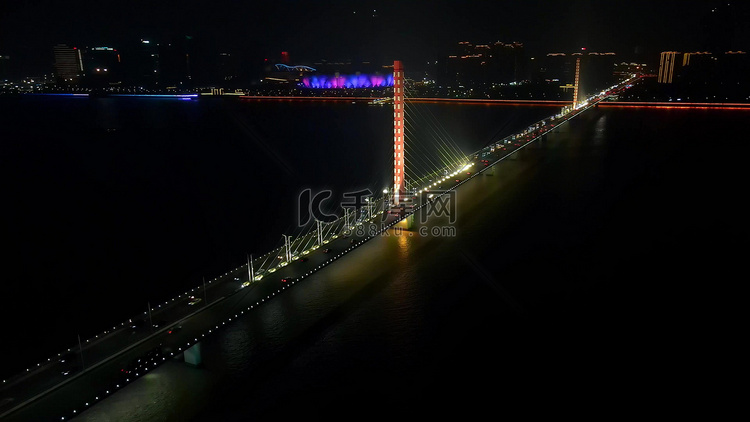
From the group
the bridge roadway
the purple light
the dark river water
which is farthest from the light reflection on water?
the purple light

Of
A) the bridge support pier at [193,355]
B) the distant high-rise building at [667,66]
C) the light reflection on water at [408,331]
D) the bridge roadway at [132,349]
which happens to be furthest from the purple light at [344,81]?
the bridge support pier at [193,355]

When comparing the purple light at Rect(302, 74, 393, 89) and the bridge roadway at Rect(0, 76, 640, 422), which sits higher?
the purple light at Rect(302, 74, 393, 89)

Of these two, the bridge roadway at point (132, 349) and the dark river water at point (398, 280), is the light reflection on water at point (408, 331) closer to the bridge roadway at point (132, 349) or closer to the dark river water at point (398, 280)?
the dark river water at point (398, 280)

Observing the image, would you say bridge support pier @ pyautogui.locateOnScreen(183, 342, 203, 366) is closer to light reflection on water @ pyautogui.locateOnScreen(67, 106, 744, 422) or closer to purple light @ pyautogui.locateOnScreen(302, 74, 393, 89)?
light reflection on water @ pyautogui.locateOnScreen(67, 106, 744, 422)

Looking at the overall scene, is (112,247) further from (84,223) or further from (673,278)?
(673,278)

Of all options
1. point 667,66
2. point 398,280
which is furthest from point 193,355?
point 667,66

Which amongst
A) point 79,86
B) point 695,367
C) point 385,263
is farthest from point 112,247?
point 79,86
